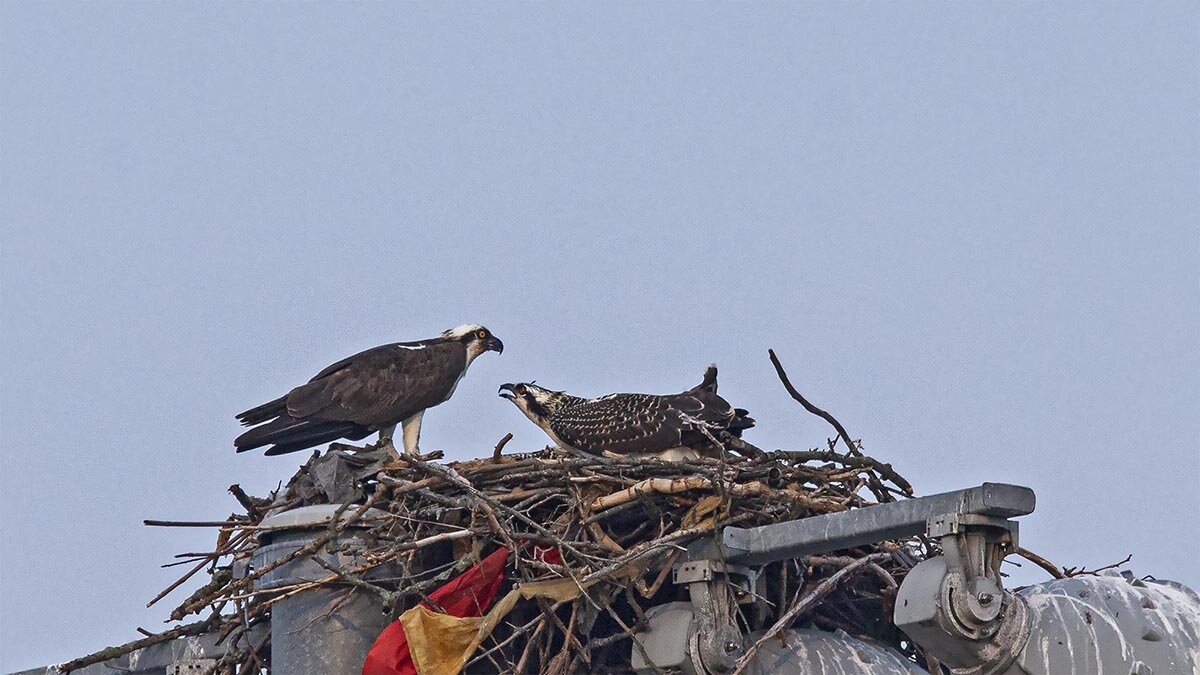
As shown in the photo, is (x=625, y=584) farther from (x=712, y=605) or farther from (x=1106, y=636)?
(x=1106, y=636)

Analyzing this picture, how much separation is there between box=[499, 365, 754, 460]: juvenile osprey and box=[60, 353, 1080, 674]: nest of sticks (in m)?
0.45

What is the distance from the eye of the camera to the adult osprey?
1119 centimetres

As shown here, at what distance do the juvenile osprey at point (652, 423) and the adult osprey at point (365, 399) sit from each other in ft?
3.31

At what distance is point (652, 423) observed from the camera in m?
10.5

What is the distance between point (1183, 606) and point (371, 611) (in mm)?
3767

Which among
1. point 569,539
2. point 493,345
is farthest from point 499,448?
point 493,345

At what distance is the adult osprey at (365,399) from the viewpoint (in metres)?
11.2

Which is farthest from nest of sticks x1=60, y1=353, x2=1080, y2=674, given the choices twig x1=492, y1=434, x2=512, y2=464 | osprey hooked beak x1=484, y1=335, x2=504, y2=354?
osprey hooked beak x1=484, y1=335, x2=504, y2=354

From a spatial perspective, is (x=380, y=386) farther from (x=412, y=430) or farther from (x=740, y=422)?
(x=740, y=422)

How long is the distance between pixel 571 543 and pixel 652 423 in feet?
5.52

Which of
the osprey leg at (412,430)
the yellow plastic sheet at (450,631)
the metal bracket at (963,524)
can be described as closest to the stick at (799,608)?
the yellow plastic sheet at (450,631)

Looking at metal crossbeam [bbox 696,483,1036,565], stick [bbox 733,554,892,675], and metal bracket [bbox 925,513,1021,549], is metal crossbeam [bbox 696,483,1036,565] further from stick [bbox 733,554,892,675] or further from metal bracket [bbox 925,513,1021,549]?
stick [bbox 733,554,892,675]

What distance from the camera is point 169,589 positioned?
9.55 meters

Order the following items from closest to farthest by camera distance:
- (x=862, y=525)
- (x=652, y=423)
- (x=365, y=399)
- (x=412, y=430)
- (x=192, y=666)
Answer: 1. (x=862, y=525)
2. (x=192, y=666)
3. (x=652, y=423)
4. (x=365, y=399)
5. (x=412, y=430)
